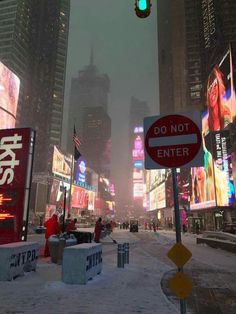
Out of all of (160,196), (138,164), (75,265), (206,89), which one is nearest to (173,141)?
(75,265)

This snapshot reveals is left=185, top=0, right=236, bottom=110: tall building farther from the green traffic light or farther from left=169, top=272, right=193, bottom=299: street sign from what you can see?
left=169, top=272, right=193, bottom=299: street sign

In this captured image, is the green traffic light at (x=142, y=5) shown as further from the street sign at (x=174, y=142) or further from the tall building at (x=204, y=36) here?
the tall building at (x=204, y=36)

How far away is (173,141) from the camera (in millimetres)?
4914

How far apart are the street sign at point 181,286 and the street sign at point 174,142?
5.15 feet

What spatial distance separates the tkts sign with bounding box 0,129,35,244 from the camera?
15891 millimetres

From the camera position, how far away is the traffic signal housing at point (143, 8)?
670 centimetres

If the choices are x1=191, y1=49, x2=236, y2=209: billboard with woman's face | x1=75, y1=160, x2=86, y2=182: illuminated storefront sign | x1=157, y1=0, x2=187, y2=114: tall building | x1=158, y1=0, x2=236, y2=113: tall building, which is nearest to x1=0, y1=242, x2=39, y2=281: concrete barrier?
x1=191, y1=49, x2=236, y2=209: billboard with woman's face

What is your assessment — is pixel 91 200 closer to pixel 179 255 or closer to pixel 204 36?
pixel 204 36

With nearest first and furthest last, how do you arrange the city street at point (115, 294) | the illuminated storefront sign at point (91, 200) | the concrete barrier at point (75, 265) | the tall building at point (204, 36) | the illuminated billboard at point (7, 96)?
the city street at point (115, 294)
the concrete barrier at point (75, 265)
the illuminated billboard at point (7, 96)
the tall building at point (204, 36)
the illuminated storefront sign at point (91, 200)

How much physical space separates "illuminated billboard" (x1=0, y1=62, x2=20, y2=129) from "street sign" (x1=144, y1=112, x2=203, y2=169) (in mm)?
55676

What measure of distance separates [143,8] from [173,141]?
3362 mm

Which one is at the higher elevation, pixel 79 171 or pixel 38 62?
pixel 38 62

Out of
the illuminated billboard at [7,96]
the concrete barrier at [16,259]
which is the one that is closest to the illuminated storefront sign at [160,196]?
the illuminated billboard at [7,96]

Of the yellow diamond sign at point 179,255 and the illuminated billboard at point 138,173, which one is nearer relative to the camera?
the yellow diamond sign at point 179,255
